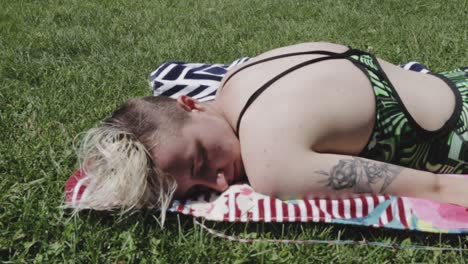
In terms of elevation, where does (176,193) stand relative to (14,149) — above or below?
above

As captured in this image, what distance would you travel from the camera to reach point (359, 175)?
2.29 meters

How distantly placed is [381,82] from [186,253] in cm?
126

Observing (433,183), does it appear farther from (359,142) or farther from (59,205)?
(59,205)

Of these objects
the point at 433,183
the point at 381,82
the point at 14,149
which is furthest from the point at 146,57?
the point at 433,183

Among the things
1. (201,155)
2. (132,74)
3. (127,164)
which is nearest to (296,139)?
(201,155)

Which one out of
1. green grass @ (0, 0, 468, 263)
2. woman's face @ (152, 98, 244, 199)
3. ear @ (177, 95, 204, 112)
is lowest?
green grass @ (0, 0, 468, 263)

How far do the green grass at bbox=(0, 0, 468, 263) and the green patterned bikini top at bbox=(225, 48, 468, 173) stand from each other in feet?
1.52

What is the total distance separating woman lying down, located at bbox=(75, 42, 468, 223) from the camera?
2.28m

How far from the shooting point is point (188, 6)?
6965 millimetres

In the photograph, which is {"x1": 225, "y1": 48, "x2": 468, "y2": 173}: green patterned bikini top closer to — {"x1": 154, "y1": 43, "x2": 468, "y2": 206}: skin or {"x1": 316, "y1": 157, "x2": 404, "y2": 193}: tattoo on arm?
{"x1": 154, "y1": 43, "x2": 468, "y2": 206}: skin

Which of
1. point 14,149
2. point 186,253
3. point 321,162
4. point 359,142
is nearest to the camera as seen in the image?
point 186,253

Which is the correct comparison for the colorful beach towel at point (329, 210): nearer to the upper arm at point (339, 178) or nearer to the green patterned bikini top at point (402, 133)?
the upper arm at point (339, 178)

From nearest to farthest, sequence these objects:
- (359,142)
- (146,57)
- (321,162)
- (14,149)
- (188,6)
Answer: (321,162) < (359,142) < (14,149) < (146,57) < (188,6)

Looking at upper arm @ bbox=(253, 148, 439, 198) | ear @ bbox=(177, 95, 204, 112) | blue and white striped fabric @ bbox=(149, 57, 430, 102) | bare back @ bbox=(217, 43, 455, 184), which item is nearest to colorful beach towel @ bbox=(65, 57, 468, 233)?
upper arm @ bbox=(253, 148, 439, 198)
